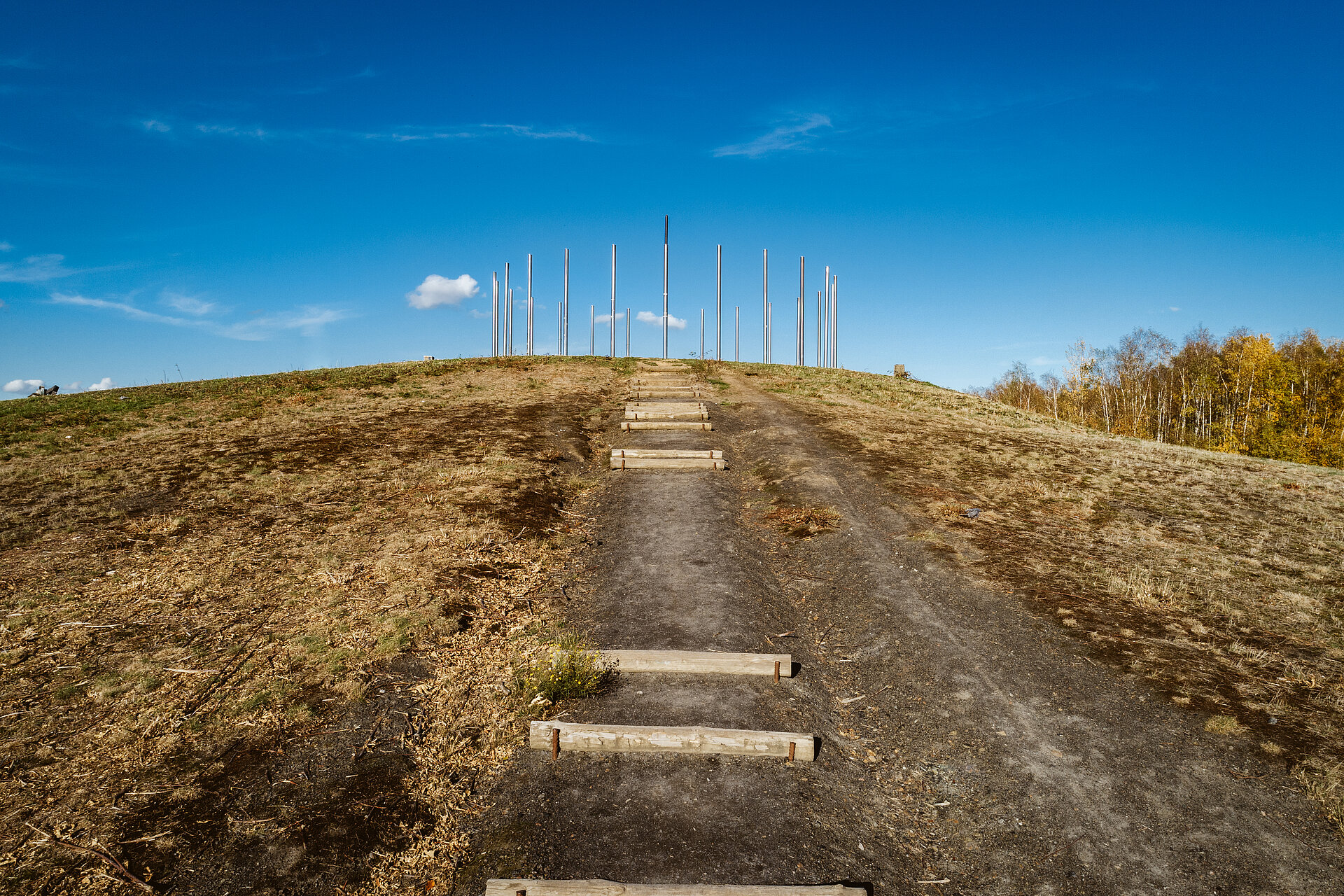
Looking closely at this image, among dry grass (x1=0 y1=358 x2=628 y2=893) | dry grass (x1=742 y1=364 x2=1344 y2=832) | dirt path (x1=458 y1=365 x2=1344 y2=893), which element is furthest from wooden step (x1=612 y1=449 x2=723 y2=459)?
dirt path (x1=458 y1=365 x2=1344 y2=893)

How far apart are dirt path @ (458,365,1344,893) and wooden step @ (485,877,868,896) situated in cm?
14

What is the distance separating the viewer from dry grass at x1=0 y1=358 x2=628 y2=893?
449 cm

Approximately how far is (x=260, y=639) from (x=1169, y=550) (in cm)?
1396

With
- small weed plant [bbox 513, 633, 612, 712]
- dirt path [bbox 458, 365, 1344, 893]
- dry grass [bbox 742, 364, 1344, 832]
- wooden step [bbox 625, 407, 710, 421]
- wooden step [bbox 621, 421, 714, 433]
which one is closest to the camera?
dirt path [bbox 458, 365, 1344, 893]

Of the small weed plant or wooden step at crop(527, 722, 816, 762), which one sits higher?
the small weed plant

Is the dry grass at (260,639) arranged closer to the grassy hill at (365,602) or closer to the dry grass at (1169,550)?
the grassy hill at (365,602)

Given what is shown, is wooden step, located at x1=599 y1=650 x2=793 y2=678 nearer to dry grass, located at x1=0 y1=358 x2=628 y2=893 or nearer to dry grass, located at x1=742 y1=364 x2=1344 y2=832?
dry grass, located at x1=0 y1=358 x2=628 y2=893

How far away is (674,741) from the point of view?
5312 millimetres

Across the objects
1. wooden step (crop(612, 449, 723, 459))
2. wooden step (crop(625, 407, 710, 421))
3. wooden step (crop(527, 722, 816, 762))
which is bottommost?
wooden step (crop(527, 722, 816, 762))

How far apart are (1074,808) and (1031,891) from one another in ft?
3.34

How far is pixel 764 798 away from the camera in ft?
15.9

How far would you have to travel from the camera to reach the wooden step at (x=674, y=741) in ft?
17.3

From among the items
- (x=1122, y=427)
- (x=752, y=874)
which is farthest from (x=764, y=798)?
(x=1122, y=427)

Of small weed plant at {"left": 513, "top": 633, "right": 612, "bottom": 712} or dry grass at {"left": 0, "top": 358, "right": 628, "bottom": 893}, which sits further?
small weed plant at {"left": 513, "top": 633, "right": 612, "bottom": 712}
